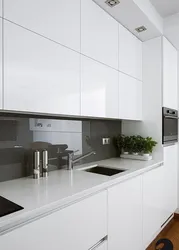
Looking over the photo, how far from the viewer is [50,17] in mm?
1356

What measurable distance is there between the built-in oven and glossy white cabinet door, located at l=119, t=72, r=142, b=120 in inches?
12.8

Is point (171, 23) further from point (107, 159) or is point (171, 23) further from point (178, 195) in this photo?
point (178, 195)

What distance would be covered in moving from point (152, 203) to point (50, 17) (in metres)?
2.07

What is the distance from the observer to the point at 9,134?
1454mm

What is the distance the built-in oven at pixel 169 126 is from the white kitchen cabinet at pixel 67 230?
140 centimetres

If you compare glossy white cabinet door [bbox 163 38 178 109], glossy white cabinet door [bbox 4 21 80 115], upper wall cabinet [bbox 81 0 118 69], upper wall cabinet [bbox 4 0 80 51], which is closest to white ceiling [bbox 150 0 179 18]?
glossy white cabinet door [bbox 163 38 178 109]

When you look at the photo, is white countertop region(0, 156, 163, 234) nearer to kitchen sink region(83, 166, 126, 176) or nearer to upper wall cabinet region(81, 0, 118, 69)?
kitchen sink region(83, 166, 126, 176)

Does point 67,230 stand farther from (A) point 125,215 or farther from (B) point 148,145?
(B) point 148,145

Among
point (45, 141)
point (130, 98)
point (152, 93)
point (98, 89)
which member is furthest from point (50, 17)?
point (152, 93)

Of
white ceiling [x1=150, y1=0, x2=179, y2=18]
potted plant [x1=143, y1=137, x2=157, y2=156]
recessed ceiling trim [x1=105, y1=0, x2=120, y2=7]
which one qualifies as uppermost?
white ceiling [x1=150, y1=0, x2=179, y2=18]

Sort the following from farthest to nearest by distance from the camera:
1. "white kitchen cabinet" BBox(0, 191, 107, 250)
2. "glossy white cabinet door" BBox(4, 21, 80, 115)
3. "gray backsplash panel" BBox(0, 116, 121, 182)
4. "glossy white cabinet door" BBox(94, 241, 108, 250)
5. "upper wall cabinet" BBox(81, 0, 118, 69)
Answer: "upper wall cabinet" BBox(81, 0, 118, 69), "gray backsplash panel" BBox(0, 116, 121, 182), "glossy white cabinet door" BBox(94, 241, 108, 250), "glossy white cabinet door" BBox(4, 21, 80, 115), "white kitchen cabinet" BBox(0, 191, 107, 250)

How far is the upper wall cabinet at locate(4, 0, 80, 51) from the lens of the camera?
116 centimetres

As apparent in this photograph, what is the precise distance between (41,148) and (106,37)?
4.16 feet

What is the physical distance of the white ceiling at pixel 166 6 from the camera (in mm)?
2312
